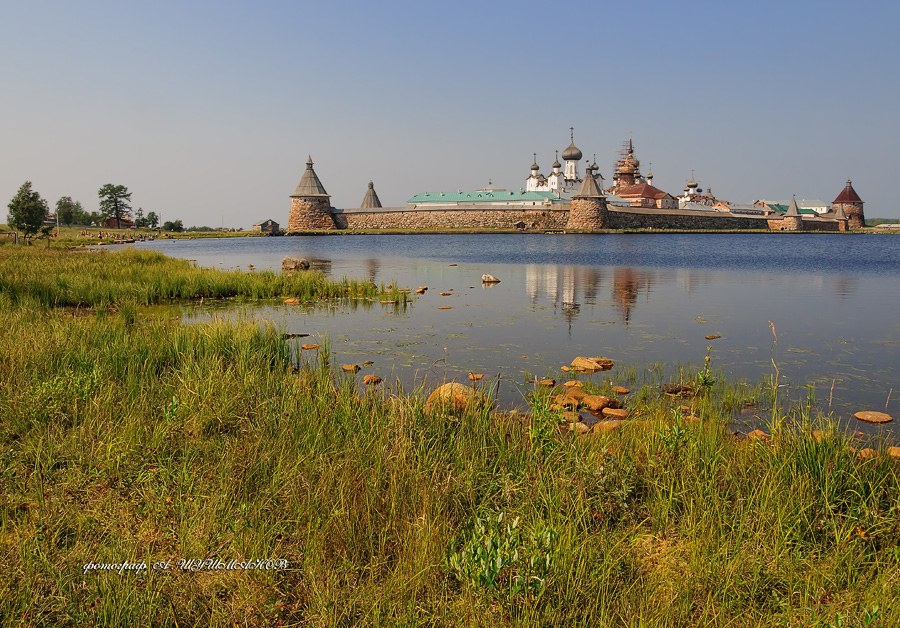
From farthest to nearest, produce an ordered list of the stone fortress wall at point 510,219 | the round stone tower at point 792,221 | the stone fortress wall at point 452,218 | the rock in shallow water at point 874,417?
the round stone tower at point 792,221 < the stone fortress wall at point 452,218 < the stone fortress wall at point 510,219 < the rock in shallow water at point 874,417

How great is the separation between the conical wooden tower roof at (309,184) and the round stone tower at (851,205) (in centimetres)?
8910

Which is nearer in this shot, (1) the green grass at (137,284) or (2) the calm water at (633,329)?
(2) the calm water at (633,329)

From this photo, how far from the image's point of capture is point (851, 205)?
101 meters

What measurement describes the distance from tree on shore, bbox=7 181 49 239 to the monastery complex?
39212mm

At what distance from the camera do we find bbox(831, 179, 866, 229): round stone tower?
332ft

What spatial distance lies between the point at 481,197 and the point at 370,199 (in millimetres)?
16977

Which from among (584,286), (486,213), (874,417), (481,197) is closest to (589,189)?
(486,213)

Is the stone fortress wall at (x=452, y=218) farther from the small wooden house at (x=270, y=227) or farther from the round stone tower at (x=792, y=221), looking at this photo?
the round stone tower at (x=792, y=221)

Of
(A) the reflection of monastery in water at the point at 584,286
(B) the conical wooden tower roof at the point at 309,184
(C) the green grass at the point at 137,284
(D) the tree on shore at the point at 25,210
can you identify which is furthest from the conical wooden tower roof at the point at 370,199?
(C) the green grass at the point at 137,284

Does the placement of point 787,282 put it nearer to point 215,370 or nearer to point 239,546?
point 215,370

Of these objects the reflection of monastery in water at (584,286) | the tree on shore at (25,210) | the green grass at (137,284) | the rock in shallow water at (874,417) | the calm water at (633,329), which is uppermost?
the tree on shore at (25,210)

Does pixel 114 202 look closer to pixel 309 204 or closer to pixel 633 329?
pixel 309 204

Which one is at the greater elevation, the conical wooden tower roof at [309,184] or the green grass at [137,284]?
the conical wooden tower roof at [309,184]

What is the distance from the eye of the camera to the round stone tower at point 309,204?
267 feet
